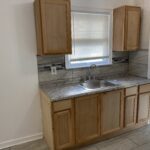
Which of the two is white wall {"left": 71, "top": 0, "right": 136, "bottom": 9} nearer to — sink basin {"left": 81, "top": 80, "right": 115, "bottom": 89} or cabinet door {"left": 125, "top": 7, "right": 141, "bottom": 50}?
cabinet door {"left": 125, "top": 7, "right": 141, "bottom": 50}

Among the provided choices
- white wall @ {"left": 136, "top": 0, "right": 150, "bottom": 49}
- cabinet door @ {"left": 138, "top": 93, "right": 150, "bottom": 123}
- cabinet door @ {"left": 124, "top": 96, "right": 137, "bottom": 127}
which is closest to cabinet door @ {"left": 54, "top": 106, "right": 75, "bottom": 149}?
cabinet door @ {"left": 124, "top": 96, "right": 137, "bottom": 127}

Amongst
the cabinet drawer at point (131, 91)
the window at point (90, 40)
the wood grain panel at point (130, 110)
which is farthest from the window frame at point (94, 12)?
the wood grain panel at point (130, 110)

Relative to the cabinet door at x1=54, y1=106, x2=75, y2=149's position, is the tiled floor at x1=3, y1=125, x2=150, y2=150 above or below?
below

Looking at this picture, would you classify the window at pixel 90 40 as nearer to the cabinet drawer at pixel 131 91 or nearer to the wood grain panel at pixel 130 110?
the cabinet drawer at pixel 131 91

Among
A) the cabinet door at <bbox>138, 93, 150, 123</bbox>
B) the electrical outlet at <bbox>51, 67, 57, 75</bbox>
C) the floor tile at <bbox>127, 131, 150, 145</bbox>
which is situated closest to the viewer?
the floor tile at <bbox>127, 131, 150, 145</bbox>

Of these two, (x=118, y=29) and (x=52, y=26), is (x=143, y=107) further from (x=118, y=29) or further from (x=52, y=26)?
(x=52, y=26)

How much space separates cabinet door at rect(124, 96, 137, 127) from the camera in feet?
8.68

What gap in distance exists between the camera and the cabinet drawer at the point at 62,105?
2100 millimetres

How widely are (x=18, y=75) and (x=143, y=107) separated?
2180 millimetres

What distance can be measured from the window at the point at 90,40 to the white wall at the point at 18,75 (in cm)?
→ 31

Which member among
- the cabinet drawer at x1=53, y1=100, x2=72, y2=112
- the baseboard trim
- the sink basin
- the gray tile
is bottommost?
the gray tile

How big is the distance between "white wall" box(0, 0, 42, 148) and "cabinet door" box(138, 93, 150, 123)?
5.70 feet

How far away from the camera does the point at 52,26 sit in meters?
2.21

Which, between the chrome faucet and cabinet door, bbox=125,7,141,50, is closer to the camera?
cabinet door, bbox=125,7,141,50
